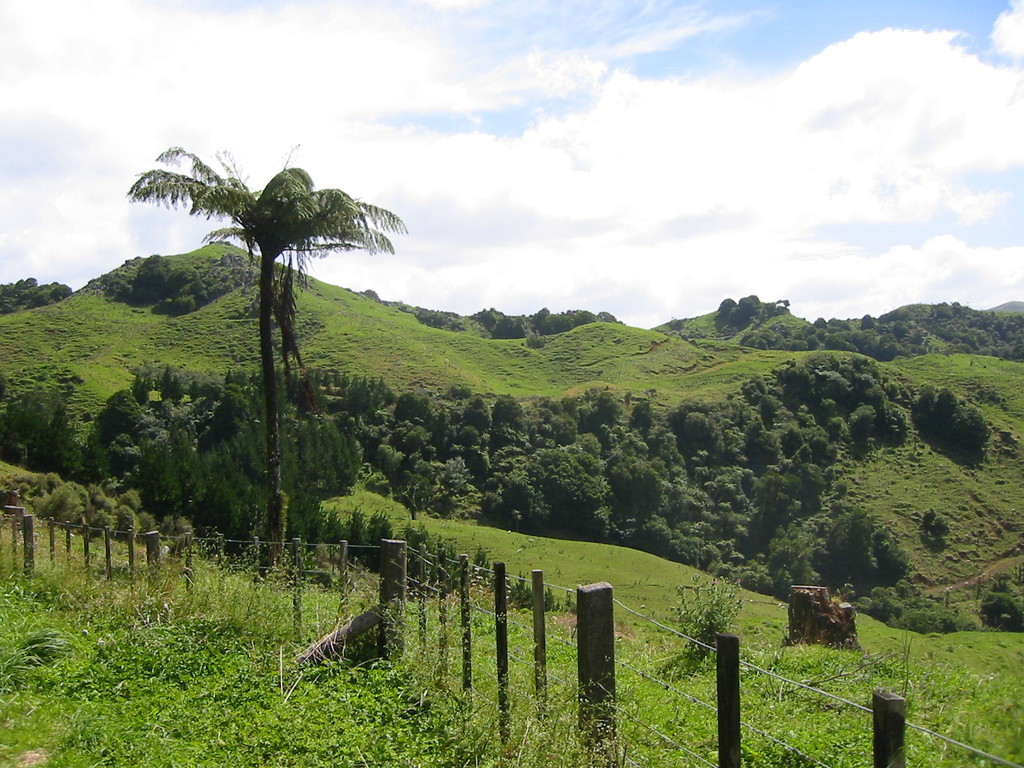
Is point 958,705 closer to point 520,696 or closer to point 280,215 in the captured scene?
point 520,696

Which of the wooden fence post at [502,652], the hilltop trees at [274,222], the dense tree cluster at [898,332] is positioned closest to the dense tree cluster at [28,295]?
the dense tree cluster at [898,332]

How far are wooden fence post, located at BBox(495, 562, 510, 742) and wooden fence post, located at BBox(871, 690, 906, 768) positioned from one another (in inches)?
107

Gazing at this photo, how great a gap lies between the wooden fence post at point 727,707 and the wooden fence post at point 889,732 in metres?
0.73

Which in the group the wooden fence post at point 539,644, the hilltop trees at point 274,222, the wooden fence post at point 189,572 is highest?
the hilltop trees at point 274,222

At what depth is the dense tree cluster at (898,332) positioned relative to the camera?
458 ft

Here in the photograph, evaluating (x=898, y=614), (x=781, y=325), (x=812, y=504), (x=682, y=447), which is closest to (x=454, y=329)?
(x=781, y=325)

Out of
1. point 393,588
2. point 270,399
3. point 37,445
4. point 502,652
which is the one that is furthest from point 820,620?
point 37,445

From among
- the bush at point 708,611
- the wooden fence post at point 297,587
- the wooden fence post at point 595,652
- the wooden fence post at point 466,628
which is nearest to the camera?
the wooden fence post at point 595,652

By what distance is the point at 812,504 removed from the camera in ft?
259

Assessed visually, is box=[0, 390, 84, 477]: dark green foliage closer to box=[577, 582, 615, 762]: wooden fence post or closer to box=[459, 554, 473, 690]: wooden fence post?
box=[459, 554, 473, 690]: wooden fence post

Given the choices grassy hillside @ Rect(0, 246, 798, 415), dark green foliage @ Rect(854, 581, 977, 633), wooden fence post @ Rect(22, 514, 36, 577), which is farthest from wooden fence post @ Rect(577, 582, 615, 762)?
grassy hillside @ Rect(0, 246, 798, 415)

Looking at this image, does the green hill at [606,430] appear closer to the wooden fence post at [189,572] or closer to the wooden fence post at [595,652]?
the wooden fence post at [189,572]

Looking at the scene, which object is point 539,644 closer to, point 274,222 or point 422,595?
point 422,595

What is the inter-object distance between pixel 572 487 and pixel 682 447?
16203 mm
